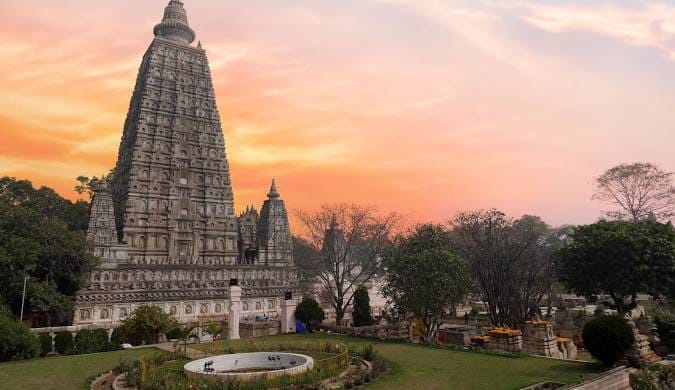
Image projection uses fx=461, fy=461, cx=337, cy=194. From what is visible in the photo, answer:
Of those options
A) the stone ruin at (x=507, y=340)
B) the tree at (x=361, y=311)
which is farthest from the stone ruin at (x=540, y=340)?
the tree at (x=361, y=311)

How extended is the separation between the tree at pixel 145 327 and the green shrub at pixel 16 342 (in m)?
6.42

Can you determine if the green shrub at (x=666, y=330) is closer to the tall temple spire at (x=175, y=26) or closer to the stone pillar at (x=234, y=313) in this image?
the stone pillar at (x=234, y=313)

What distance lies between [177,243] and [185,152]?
44.1 ft

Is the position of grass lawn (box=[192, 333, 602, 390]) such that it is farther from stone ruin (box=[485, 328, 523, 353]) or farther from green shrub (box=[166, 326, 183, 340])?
green shrub (box=[166, 326, 183, 340])

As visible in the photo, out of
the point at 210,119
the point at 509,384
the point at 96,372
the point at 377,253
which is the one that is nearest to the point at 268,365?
the point at 96,372

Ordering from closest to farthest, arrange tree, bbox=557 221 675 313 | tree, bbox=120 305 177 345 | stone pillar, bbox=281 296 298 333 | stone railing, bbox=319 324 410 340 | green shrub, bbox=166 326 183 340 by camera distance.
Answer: stone railing, bbox=319 324 410 340, tree, bbox=120 305 177 345, green shrub, bbox=166 326 183 340, tree, bbox=557 221 675 313, stone pillar, bbox=281 296 298 333

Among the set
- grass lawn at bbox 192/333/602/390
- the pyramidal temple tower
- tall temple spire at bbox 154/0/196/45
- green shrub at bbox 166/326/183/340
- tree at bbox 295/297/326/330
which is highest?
tall temple spire at bbox 154/0/196/45

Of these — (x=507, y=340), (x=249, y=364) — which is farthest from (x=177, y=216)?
(x=507, y=340)

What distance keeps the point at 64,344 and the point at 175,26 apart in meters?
55.3

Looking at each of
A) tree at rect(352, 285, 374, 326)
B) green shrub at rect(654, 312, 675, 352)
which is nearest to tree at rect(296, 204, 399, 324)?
tree at rect(352, 285, 374, 326)

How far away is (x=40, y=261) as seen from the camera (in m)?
43.4

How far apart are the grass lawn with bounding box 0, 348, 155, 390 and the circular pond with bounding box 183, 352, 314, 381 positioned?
4.62m

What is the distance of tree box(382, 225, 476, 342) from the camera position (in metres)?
32.5

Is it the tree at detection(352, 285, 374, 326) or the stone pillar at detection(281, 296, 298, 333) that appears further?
the tree at detection(352, 285, 374, 326)
